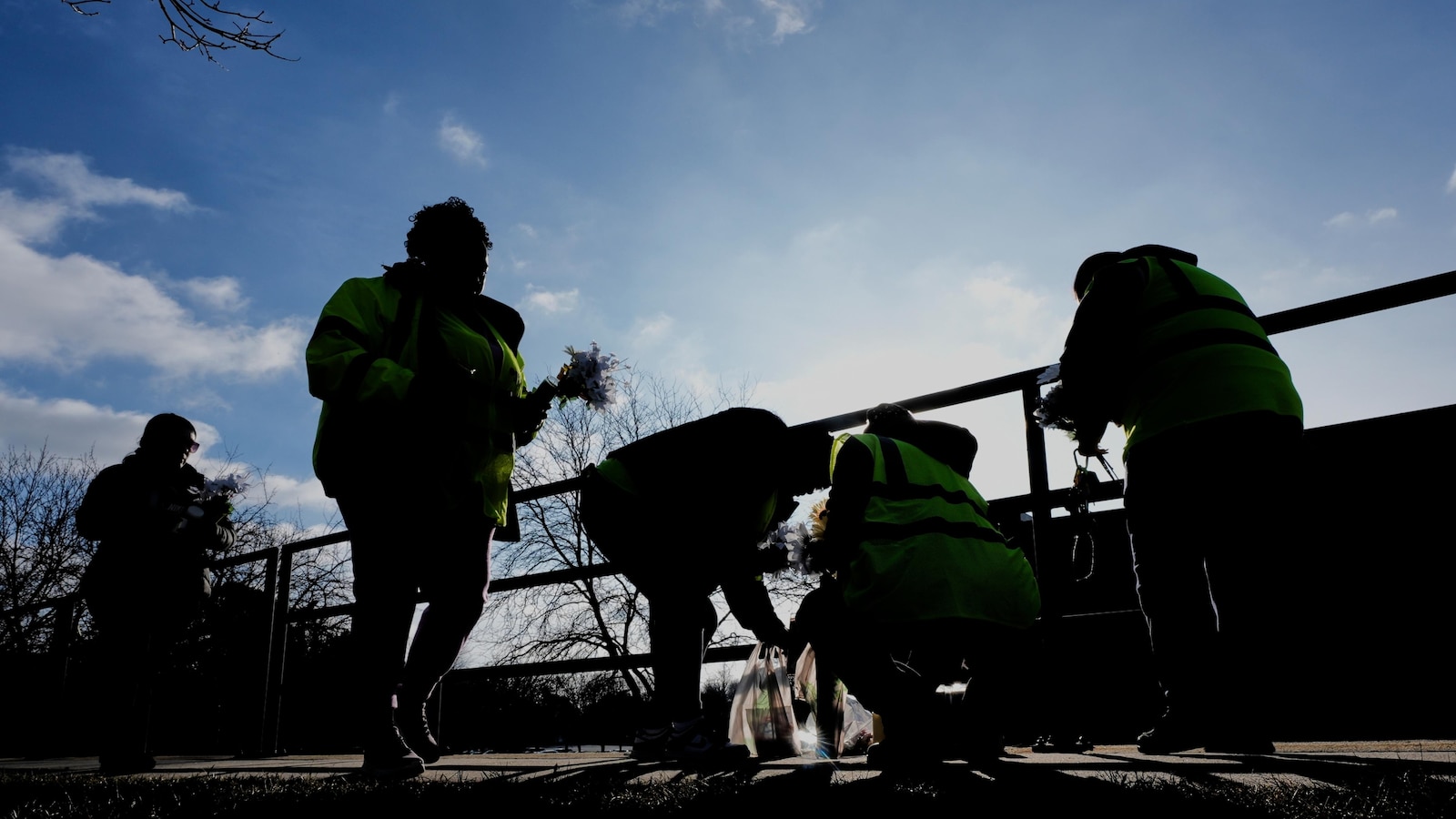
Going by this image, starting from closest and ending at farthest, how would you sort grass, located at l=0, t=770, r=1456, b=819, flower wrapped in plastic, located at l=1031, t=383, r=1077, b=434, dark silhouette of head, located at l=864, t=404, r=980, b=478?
1. grass, located at l=0, t=770, r=1456, b=819
2. dark silhouette of head, located at l=864, t=404, r=980, b=478
3. flower wrapped in plastic, located at l=1031, t=383, r=1077, b=434

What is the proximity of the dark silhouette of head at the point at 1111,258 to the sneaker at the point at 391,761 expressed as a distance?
2222 mm

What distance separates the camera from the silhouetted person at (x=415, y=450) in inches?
88.8

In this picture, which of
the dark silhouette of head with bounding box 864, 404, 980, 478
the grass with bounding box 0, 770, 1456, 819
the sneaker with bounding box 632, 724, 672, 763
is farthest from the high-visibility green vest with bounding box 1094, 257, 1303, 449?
the sneaker with bounding box 632, 724, 672, 763

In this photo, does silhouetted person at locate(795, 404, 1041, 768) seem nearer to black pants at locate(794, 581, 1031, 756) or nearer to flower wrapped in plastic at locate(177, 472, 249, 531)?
black pants at locate(794, 581, 1031, 756)

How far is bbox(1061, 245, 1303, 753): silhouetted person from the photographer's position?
2.00 meters

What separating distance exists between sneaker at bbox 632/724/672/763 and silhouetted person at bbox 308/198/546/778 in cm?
62

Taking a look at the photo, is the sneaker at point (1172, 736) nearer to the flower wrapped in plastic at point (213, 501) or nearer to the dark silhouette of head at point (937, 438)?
the dark silhouette of head at point (937, 438)

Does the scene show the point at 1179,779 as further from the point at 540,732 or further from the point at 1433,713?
the point at 540,732

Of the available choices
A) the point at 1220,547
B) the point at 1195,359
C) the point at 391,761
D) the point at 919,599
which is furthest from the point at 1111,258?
the point at 391,761

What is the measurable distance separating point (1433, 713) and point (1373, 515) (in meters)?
2.68

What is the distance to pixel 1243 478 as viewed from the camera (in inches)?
79.6

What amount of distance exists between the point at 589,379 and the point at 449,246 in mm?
905

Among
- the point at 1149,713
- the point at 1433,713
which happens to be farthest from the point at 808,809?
the point at 1149,713

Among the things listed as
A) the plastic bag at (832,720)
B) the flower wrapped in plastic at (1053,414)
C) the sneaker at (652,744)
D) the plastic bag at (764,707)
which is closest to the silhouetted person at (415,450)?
the sneaker at (652,744)
